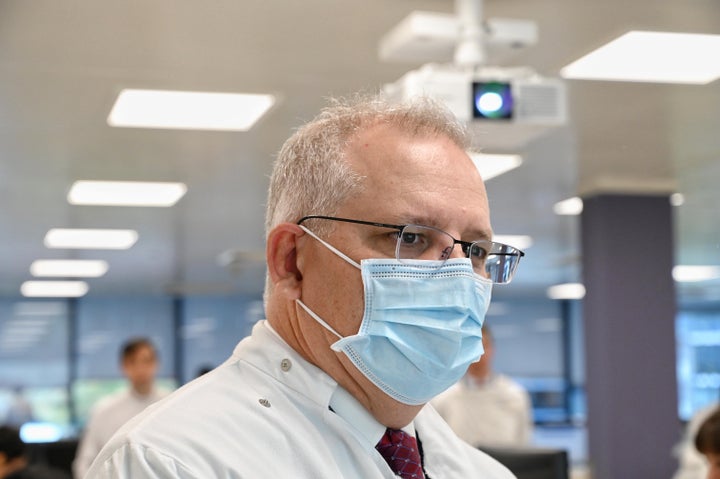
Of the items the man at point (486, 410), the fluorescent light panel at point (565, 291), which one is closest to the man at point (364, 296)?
the man at point (486, 410)

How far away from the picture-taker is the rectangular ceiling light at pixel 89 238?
886cm

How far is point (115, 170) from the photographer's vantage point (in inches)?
259

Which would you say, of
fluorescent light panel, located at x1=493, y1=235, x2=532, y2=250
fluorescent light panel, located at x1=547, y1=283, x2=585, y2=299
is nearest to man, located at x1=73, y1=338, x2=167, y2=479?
fluorescent light panel, located at x1=493, y1=235, x2=532, y2=250

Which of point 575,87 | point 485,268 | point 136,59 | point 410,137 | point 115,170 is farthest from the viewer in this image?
point 115,170

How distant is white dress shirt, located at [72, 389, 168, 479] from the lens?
17.4 feet

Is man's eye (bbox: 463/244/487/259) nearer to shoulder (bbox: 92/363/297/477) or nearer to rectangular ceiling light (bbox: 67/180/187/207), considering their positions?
shoulder (bbox: 92/363/297/477)

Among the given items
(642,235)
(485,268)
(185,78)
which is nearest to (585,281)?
(642,235)

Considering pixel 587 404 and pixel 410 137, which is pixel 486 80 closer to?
pixel 410 137

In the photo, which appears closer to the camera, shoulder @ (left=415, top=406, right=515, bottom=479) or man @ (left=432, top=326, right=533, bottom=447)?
shoulder @ (left=415, top=406, right=515, bottom=479)

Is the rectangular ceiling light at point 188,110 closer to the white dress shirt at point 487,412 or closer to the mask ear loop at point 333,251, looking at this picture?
the white dress shirt at point 487,412

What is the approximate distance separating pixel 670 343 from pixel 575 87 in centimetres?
318

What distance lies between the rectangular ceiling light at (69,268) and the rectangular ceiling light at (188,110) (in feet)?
19.1

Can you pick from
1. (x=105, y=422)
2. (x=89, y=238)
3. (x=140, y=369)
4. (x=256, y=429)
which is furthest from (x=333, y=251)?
(x=89, y=238)

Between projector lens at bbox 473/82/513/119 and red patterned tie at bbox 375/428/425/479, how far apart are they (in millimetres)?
2211
